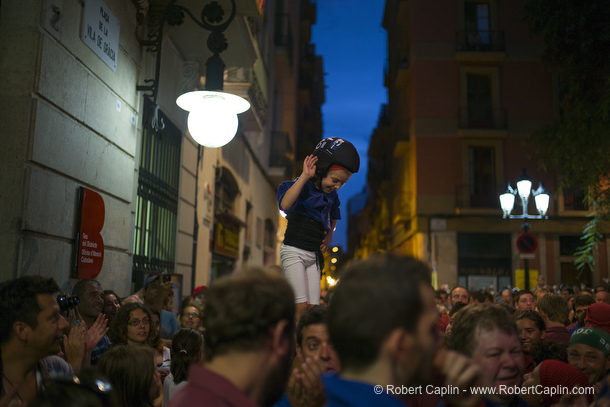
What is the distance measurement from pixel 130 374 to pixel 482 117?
25.7 m

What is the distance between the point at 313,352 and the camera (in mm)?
3348

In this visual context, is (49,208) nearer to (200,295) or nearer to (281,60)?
(200,295)

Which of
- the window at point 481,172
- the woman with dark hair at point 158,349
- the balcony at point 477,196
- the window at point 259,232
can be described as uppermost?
the window at point 481,172

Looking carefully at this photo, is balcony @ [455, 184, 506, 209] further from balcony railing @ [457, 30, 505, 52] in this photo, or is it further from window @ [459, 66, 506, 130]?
balcony railing @ [457, 30, 505, 52]

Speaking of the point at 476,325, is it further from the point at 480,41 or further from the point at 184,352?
the point at 480,41

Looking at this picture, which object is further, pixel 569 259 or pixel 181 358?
pixel 569 259

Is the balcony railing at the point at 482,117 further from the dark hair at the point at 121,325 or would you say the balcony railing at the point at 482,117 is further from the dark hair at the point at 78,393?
the dark hair at the point at 78,393

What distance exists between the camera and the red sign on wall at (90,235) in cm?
596

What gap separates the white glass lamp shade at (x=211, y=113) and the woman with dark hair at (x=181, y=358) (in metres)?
2.50

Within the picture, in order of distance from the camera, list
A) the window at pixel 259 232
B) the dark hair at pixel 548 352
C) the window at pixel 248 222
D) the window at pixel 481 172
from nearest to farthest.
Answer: the dark hair at pixel 548 352
the window at pixel 248 222
the window at pixel 259 232
the window at pixel 481 172

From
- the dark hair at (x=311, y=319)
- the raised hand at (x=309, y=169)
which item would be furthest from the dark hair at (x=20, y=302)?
the raised hand at (x=309, y=169)

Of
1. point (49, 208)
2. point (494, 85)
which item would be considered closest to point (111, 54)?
point (49, 208)

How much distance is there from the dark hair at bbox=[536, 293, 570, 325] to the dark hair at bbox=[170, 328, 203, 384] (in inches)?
152

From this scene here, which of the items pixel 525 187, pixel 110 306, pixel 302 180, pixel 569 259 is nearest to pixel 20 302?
pixel 302 180
